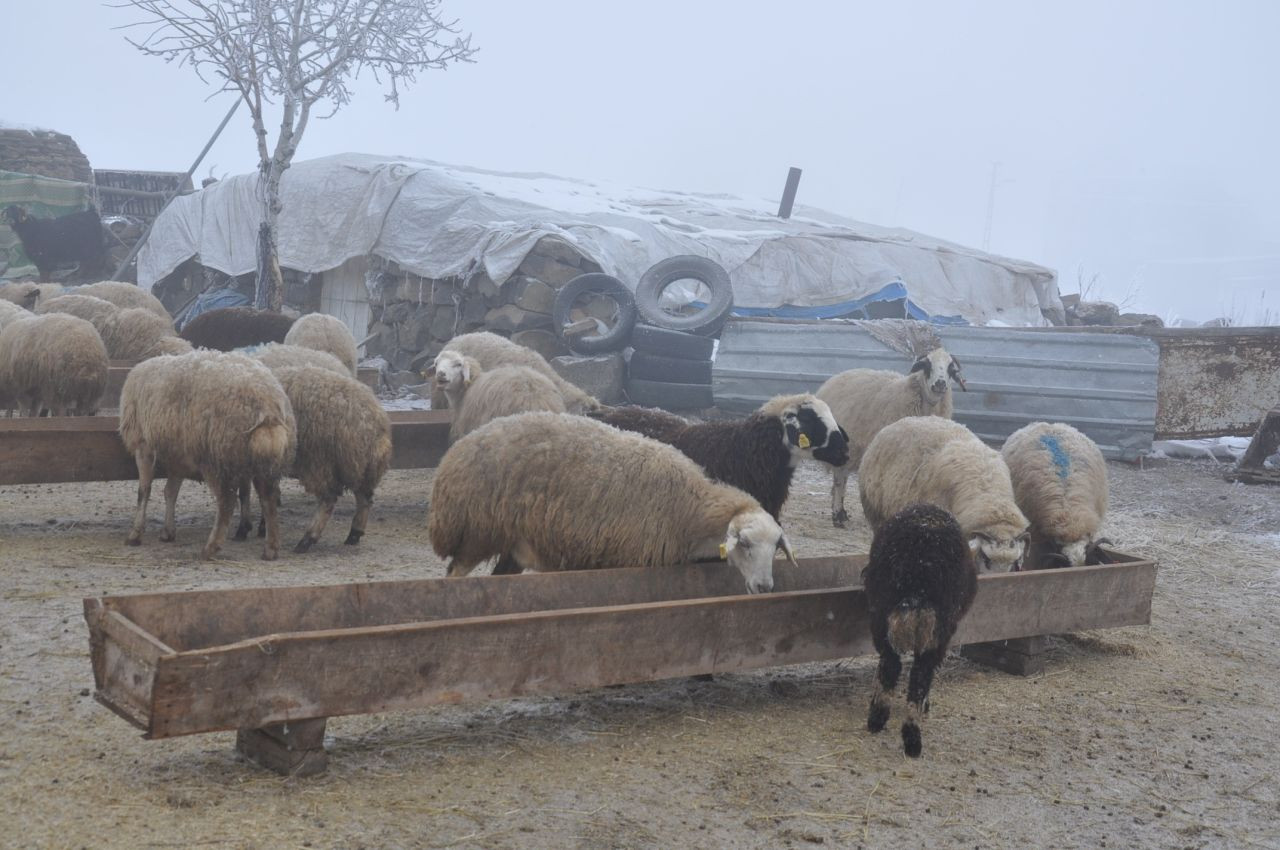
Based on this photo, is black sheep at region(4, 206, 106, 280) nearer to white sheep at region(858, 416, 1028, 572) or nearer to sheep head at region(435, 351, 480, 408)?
sheep head at region(435, 351, 480, 408)

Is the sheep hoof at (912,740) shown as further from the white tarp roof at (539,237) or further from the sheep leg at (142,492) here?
the white tarp roof at (539,237)

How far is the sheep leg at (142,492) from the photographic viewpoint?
23.3ft

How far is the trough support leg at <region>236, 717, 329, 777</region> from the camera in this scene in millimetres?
3682

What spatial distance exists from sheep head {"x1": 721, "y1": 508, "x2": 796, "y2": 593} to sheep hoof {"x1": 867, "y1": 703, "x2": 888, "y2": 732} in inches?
27.1

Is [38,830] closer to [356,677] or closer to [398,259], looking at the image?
[356,677]

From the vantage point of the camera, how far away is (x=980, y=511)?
594cm

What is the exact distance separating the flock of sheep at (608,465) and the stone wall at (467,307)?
514cm

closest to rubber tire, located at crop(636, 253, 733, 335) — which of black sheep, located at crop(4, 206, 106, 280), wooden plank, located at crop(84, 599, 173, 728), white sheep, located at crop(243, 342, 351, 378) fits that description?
white sheep, located at crop(243, 342, 351, 378)

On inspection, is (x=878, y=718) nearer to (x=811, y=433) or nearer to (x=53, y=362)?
(x=811, y=433)

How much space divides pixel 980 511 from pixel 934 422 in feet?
4.59

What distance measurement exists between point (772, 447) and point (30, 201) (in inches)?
843

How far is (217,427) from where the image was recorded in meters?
6.69

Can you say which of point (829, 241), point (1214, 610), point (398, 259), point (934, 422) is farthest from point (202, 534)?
point (829, 241)

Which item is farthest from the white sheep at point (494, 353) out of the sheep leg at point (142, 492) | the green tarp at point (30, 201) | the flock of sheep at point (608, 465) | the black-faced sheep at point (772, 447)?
the green tarp at point (30, 201)
